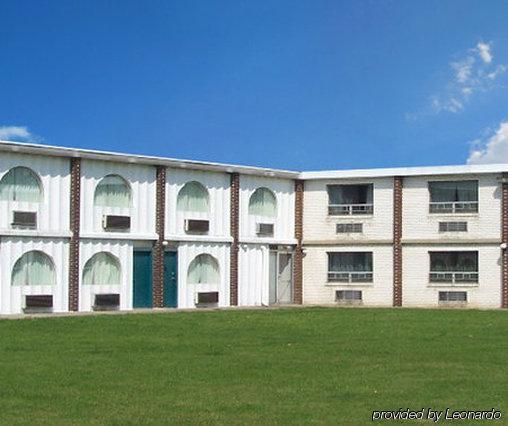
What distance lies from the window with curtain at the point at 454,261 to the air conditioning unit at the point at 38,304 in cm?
1499

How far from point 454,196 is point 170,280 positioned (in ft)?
37.5

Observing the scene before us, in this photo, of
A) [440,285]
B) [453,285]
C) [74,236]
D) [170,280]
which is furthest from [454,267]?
[74,236]

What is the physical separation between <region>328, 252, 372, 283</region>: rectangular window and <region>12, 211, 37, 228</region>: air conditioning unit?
13.3 metres

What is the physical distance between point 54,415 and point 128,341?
29.8ft

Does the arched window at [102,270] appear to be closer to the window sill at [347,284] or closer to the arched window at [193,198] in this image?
the arched window at [193,198]

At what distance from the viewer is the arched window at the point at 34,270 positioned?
105 feet

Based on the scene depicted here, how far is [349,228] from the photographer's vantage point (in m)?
40.3

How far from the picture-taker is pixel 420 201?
39.0 m

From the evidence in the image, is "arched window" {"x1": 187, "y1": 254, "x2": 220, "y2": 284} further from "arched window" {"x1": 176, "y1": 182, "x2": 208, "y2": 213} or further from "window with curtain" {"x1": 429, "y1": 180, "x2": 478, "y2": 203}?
"window with curtain" {"x1": 429, "y1": 180, "x2": 478, "y2": 203}

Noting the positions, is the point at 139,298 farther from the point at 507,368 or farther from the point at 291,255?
the point at 507,368

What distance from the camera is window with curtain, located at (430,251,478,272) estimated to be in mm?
38281

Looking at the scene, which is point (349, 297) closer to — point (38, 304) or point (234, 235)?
point (234, 235)

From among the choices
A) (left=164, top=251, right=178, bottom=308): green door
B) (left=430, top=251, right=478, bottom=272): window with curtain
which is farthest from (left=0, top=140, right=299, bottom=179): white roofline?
(left=430, top=251, right=478, bottom=272): window with curtain

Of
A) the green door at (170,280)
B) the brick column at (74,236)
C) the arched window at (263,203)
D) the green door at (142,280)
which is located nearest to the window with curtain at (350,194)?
the arched window at (263,203)
